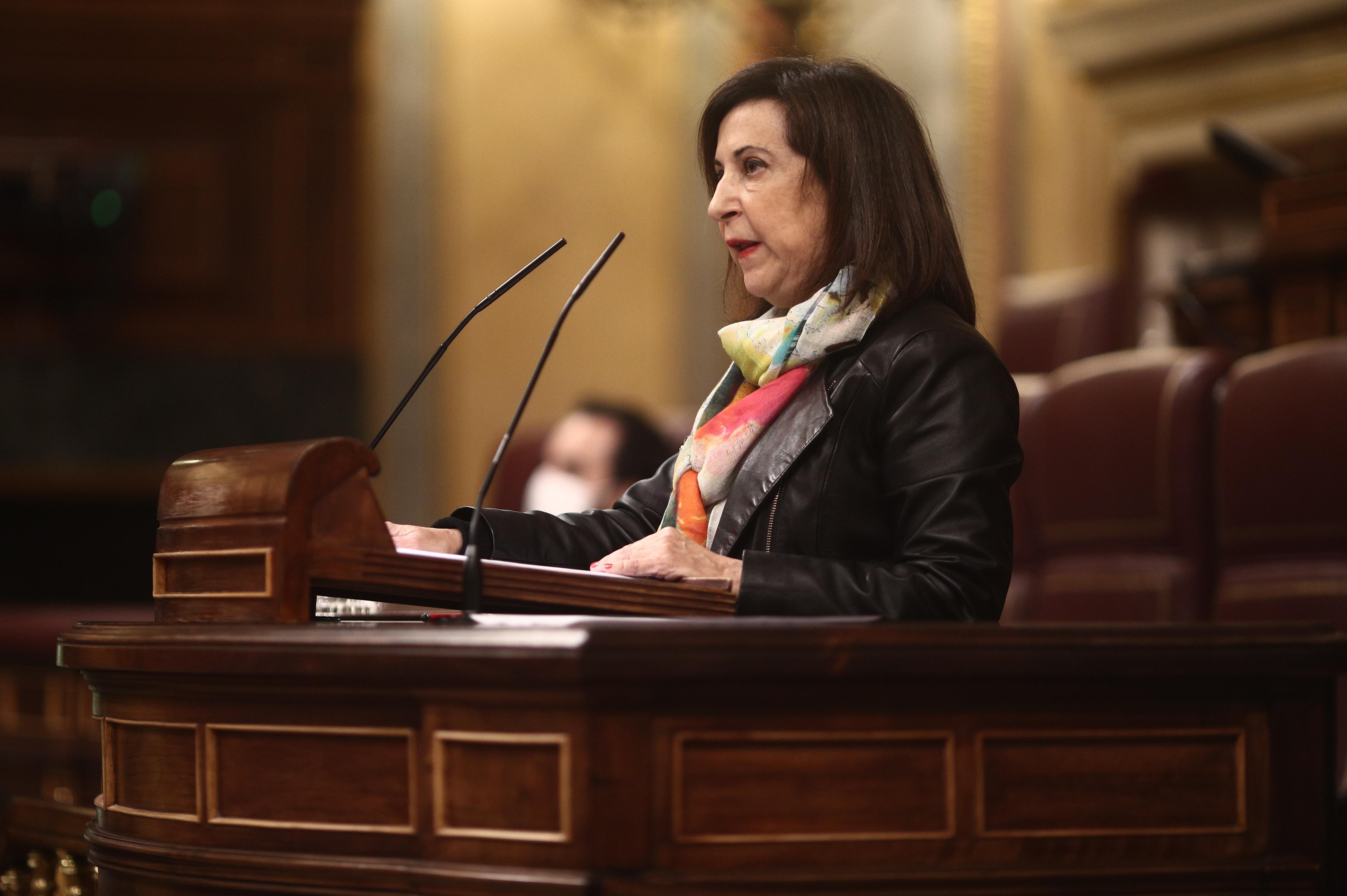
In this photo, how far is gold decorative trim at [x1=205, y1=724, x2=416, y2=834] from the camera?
107 centimetres

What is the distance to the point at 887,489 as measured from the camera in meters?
1.39

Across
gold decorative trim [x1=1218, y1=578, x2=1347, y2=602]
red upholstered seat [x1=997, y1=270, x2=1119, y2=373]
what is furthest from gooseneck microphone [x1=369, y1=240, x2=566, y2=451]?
red upholstered seat [x1=997, y1=270, x2=1119, y2=373]

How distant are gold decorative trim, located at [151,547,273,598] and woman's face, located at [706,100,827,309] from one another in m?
0.56

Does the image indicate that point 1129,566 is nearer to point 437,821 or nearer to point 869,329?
point 869,329

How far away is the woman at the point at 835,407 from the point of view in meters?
1.29

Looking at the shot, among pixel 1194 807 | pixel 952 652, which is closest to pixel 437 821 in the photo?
pixel 952 652

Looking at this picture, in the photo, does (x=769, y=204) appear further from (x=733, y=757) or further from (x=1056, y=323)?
(x=1056, y=323)

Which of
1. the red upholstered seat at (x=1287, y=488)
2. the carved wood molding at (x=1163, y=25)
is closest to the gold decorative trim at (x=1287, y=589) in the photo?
the red upholstered seat at (x=1287, y=488)

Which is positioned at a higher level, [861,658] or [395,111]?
[395,111]

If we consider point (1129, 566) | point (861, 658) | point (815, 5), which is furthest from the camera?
point (815, 5)

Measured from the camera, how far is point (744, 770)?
106cm

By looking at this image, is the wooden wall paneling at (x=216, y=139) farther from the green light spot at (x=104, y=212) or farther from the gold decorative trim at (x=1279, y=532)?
the gold decorative trim at (x=1279, y=532)

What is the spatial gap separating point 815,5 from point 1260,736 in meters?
4.63

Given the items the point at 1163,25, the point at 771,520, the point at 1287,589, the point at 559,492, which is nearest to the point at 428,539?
the point at 771,520
